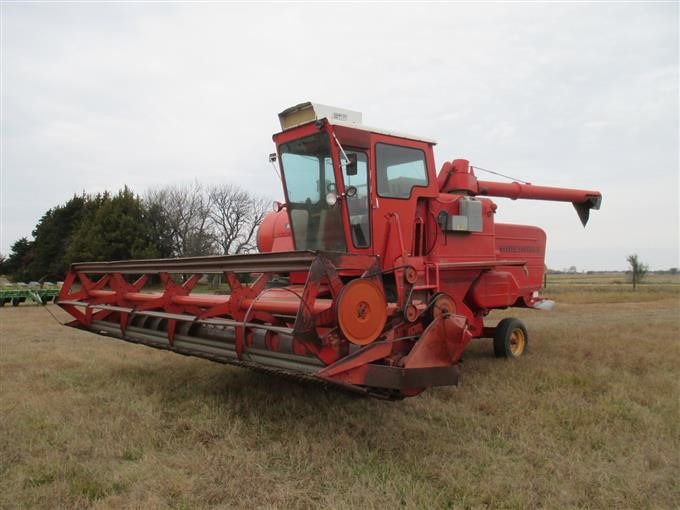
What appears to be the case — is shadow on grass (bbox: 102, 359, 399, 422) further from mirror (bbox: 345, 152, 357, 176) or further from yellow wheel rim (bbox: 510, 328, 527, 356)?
yellow wheel rim (bbox: 510, 328, 527, 356)

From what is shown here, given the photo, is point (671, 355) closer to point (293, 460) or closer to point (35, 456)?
point (293, 460)

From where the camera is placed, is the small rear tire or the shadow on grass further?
the small rear tire

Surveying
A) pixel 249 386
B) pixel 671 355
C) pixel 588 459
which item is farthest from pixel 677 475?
pixel 671 355

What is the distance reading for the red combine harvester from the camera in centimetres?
392

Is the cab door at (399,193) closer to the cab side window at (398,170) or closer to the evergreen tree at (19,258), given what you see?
the cab side window at (398,170)

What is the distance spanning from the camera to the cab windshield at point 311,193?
5.50 m

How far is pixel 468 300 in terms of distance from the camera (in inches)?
268

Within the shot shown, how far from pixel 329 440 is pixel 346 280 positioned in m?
1.76

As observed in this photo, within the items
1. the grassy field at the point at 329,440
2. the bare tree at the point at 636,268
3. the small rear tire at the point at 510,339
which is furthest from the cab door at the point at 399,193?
the bare tree at the point at 636,268

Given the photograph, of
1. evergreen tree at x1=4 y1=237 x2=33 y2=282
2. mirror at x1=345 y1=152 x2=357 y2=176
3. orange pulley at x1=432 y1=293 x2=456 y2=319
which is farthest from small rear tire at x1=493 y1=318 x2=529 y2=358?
evergreen tree at x1=4 y1=237 x2=33 y2=282

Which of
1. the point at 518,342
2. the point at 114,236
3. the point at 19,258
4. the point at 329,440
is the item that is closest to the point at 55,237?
the point at 19,258

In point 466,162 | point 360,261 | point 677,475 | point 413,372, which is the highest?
point 466,162

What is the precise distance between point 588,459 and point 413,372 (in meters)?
1.44

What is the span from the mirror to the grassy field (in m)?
2.23
